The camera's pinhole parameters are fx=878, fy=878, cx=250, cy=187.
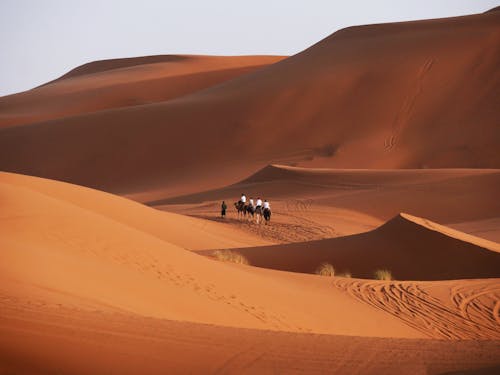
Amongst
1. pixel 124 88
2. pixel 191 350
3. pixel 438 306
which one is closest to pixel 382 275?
pixel 438 306

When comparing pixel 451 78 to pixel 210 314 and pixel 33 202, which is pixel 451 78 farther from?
pixel 210 314

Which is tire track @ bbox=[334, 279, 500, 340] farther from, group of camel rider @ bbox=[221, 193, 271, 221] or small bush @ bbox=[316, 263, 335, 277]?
group of camel rider @ bbox=[221, 193, 271, 221]

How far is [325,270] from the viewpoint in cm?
1802

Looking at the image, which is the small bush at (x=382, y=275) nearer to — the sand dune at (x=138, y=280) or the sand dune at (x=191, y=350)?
the sand dune at (x=138, y=280)

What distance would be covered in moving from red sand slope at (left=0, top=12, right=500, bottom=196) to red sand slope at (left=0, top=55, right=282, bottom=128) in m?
16.7

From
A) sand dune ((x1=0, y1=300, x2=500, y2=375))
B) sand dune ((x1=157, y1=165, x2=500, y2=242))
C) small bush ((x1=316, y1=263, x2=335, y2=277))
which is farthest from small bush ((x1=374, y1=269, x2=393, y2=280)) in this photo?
sand dune ((x1=0, y1=300, x2=500, y2=375))

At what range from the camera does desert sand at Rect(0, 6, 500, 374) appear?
689cm

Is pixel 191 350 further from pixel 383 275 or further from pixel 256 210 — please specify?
pixel 256 210

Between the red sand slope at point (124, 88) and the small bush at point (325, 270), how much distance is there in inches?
2344

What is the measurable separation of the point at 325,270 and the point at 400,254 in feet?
7.07

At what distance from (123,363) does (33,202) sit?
A: 9401mm

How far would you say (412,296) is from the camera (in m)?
14.1

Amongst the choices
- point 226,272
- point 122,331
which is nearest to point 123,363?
point 122,331

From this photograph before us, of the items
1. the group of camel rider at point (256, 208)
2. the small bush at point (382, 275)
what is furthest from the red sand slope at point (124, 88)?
the small bush at point (382, 275)
